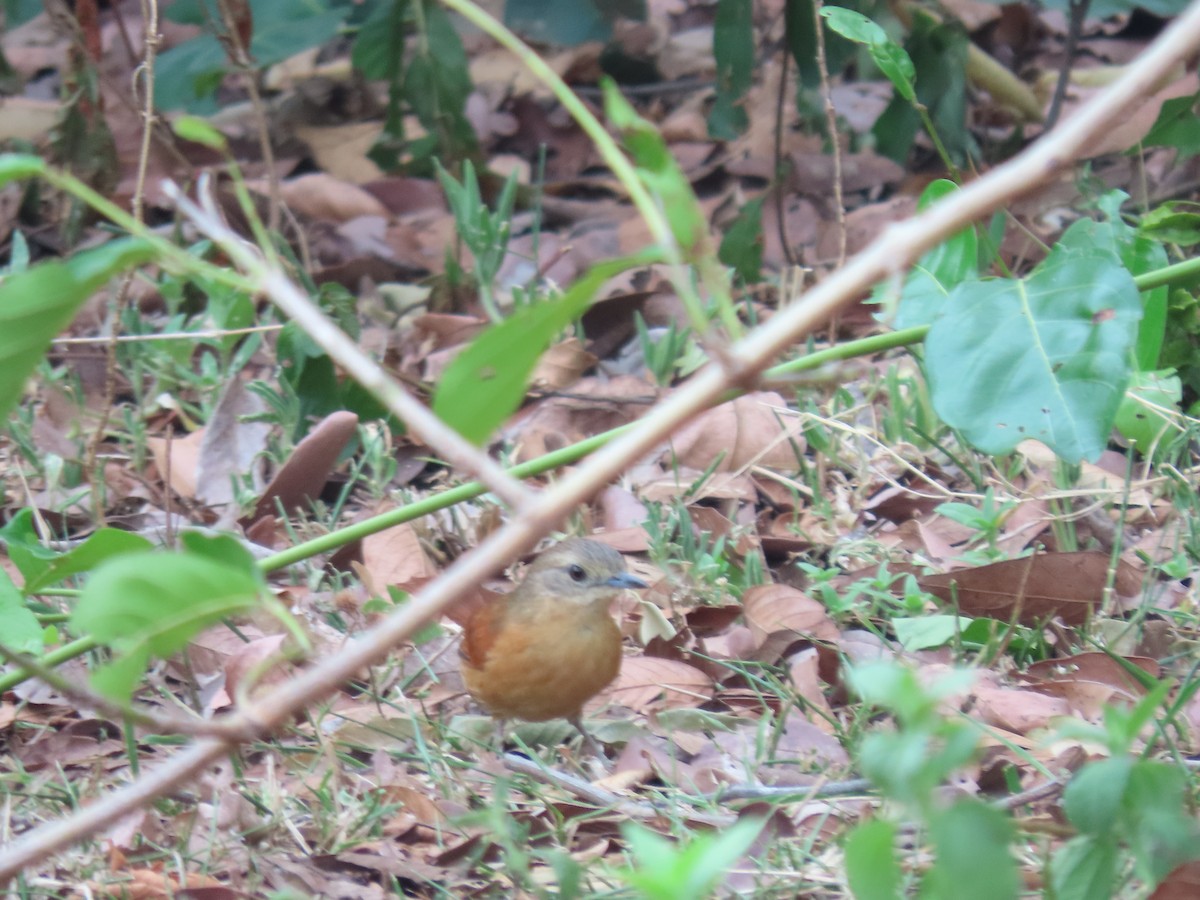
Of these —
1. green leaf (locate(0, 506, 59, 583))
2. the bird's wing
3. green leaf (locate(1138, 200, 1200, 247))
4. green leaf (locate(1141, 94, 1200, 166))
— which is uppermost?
green leaf (locate(1141, 94, 1200, 166))

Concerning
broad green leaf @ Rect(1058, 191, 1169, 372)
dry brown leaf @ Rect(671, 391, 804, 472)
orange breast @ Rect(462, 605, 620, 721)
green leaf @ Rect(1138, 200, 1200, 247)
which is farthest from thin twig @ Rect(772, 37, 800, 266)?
orange breast @ Rect(462, 605, 620, 721)

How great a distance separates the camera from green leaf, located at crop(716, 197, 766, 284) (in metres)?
5.89

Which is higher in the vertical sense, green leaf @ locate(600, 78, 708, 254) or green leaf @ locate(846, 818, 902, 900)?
green leaf @ locate(600, 78, 708, 254)

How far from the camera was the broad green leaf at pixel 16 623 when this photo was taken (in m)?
2.98

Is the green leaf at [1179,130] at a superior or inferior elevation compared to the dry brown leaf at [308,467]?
superior

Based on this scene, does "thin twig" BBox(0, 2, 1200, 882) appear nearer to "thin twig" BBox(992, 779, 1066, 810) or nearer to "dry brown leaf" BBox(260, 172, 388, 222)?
"thin twig" BBox(992, 779, 1066, 810)

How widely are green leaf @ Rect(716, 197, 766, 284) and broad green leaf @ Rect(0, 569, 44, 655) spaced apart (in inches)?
144

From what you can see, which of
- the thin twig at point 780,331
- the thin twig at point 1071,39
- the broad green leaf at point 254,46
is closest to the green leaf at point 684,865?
the thin twig at point 780,331

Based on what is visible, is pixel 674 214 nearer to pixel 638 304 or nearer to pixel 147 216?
pixel 638 304

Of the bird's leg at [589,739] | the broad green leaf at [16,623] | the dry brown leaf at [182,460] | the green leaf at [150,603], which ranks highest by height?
the green leaf at [150,603]

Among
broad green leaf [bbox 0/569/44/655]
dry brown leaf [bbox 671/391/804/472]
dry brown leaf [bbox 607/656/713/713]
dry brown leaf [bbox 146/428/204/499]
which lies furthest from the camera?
dry brown leaf [bbox 146/428/204/499]

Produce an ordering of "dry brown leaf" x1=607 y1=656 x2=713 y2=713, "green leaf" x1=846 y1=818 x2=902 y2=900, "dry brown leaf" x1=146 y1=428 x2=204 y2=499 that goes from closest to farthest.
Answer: "green leaf" x1=846 y1=818 x2=902 y2=900 → "dry brown leaf" x1=607 y1=656 x2=713 y2=713 → "dry brown leaf" x1=146 y1=428 x2=204 y2=499

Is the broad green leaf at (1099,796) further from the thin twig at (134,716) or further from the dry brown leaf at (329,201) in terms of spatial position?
the dry brown leaf at (329,201)

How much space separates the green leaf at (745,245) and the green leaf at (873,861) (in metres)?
4.33
